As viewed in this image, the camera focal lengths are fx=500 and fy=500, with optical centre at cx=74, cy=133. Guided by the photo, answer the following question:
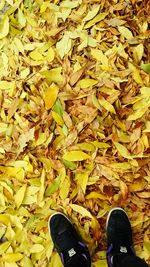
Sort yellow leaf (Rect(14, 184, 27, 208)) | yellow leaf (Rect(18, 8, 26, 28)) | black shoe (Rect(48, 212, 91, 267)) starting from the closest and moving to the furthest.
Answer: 1. black shoe (Rect(48, 212, 91, 267))
2. yellow leaf (Rect(14, 184, 27, 208))
3. yellow leaf (Rect(18, 8, 26, 28))

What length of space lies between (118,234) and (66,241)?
195mm

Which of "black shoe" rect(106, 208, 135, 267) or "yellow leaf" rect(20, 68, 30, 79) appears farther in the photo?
"yellow leaf" rect(20, 68, 30, 79)

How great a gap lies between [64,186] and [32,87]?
0.41 meters

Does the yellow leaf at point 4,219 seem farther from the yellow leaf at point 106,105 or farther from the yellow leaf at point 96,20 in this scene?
the yellow leaf at point 96,20

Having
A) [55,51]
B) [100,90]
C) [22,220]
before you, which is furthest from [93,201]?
[55,51]

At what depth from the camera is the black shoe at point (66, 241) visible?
1811 mm

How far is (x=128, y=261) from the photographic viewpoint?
173cm

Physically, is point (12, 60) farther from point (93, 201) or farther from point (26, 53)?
point (93, 201)

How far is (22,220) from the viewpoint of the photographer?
75.4 inches

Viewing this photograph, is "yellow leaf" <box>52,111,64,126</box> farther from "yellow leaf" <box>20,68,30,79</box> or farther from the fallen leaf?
the fallen leaf

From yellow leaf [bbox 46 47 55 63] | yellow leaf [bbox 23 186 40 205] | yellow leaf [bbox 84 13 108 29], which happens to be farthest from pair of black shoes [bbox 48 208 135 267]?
yellow leaf [bbox 84 13 108 29]

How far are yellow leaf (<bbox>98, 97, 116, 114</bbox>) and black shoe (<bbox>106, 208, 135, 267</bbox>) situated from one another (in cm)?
37

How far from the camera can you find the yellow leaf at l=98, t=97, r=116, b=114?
188cm

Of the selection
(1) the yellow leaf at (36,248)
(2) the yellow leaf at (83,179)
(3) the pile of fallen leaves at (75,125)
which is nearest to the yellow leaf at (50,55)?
(3) the pile of fallen leaves at (75,125)
